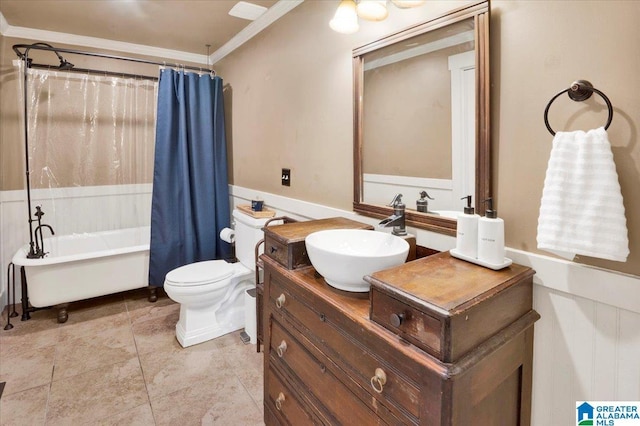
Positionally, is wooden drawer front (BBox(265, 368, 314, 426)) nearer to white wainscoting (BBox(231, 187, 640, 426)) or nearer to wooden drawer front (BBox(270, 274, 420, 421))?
wooden drawer front (BBox(270, 274, 420, 421))

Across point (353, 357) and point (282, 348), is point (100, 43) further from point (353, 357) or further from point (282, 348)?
point (353, 357)

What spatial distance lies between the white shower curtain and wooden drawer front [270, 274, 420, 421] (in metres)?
2.47

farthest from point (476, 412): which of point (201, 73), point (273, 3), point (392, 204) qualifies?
point (201, 73)

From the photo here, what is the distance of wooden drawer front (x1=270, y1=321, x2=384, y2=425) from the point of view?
107 centimetres

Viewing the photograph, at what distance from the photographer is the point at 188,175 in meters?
3.23

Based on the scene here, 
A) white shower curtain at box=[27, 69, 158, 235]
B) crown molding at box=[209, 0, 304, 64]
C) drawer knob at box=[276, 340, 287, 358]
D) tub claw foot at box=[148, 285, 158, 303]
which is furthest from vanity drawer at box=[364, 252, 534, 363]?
white shower curtain at box=[27, 69, 158, 235]

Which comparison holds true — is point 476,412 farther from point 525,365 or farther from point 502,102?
point 502,102

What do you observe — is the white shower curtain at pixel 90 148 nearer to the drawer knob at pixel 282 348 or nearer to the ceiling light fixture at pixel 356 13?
the ceiling light fixture at pixel 356 13

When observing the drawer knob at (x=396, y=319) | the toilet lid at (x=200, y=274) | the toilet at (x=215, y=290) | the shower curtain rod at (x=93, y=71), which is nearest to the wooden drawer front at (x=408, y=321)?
the drawer knob at (x=396, y=319)

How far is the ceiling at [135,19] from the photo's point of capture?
2.44 metres

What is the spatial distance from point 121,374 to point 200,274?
2.45 feet

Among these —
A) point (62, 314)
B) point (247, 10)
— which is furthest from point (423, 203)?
point (62, 314)

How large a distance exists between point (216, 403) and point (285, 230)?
1078 millimetres

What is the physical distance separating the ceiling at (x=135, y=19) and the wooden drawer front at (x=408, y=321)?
2.21 metres
